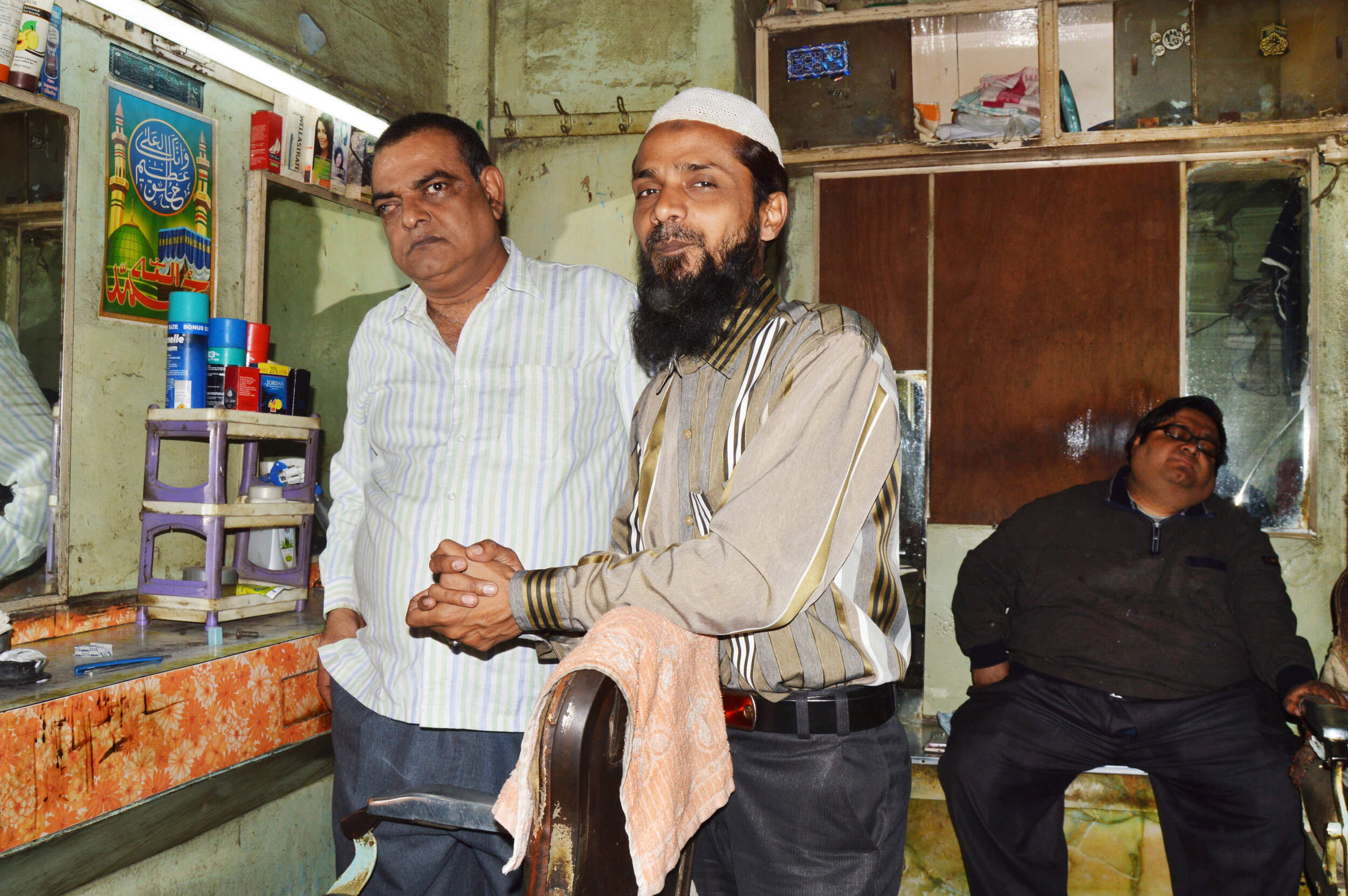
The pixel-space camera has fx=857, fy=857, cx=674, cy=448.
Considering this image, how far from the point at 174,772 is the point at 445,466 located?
2.56ft

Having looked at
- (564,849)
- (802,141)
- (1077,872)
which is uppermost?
(802,141)

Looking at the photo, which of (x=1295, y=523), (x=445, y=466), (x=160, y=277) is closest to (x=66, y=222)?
(x=160, y=277)

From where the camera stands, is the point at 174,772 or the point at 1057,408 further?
the point at 1057,408

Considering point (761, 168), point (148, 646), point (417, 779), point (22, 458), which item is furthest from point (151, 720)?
point (761, 168)

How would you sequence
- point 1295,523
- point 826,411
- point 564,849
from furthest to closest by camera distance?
point 1295,523
point 826,411
point 564,849

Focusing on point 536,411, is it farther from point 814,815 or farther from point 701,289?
point 814,815

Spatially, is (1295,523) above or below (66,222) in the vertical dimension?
below

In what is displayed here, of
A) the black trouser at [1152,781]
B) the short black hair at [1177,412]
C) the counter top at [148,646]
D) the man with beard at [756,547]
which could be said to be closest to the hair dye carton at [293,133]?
the counter top at [148,646]

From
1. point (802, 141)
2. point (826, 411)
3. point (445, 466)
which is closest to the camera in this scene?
point (826, 411)

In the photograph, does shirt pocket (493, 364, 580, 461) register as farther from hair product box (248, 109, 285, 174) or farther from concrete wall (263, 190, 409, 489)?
hair product box (248, 109, 285, 174)

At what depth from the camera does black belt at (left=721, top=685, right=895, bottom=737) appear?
1.11m

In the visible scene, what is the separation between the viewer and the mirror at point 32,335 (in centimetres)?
173

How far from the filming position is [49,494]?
5.98ft

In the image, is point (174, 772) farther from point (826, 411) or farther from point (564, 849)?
point (826, 411)
